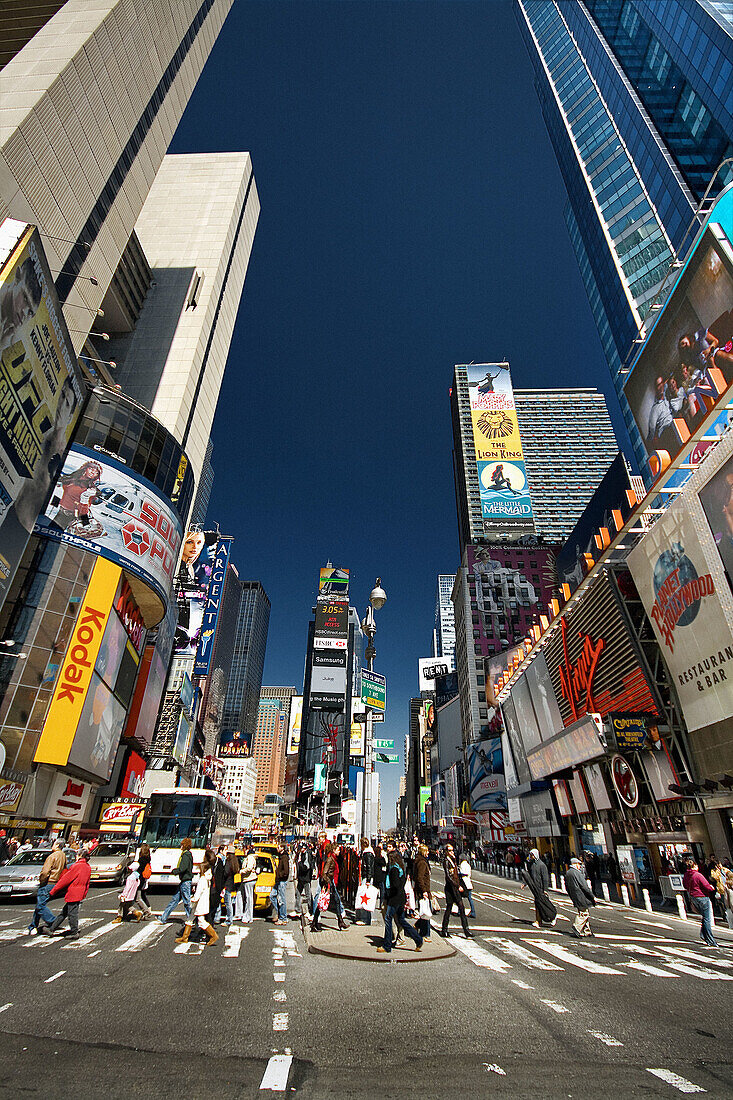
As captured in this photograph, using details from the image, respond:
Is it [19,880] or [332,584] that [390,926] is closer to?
[19,880]

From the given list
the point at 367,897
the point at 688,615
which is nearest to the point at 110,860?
the point at 367,897

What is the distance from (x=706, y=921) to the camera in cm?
1285

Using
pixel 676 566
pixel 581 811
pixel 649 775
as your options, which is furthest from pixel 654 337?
pixel 581 811

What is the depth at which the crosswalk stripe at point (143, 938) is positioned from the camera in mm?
10500

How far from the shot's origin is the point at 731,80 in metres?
46.1

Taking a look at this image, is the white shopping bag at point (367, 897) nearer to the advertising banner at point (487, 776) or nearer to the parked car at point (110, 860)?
the parked car at point (110, 860)

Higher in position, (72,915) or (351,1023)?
(72,915)

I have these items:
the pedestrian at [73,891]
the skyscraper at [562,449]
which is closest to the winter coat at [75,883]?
the pedestrian at [73,891]

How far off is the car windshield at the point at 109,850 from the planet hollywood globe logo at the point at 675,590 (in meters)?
27.7

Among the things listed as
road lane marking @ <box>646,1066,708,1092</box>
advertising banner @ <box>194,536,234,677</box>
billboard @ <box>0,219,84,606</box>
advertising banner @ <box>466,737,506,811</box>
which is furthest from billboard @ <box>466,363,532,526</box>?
road lane marking @ <box>646,1066,708,1092</box>

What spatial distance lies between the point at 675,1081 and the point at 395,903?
7.06 metres

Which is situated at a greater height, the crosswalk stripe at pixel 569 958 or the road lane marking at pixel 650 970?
the crosswalk stripe at pixel 569 958

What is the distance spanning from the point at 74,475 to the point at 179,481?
13683 millimetres

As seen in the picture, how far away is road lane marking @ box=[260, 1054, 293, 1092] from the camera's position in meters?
4.36
